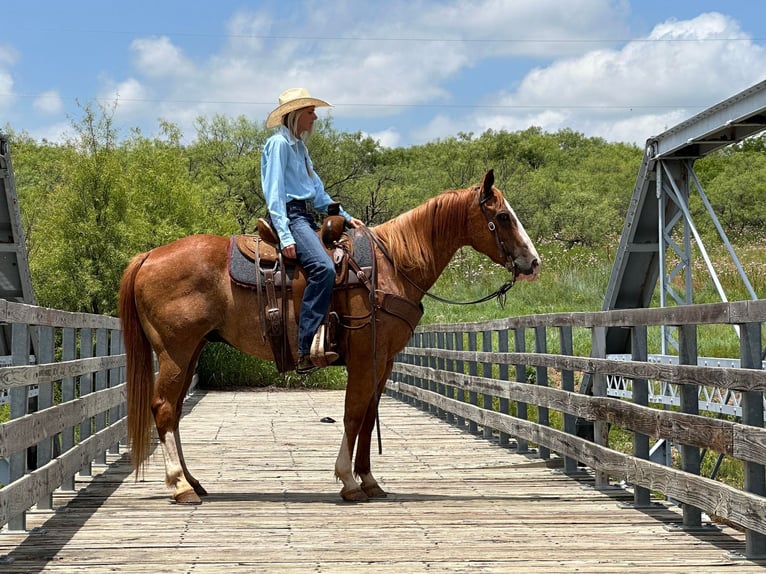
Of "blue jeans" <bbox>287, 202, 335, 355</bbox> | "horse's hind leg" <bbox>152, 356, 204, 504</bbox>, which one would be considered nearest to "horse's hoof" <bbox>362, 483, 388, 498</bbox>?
"blue jeans" <bbox>287, 202, 335, 355</bbox>

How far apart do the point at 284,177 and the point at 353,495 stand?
79.9 inches

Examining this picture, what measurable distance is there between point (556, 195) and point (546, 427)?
168 ft

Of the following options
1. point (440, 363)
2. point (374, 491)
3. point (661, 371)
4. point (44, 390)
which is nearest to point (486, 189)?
point (661, 371)

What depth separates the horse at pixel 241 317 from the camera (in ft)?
20.9

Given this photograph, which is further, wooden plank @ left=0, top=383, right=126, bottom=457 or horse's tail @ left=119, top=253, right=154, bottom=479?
horse's tail @ left=119, top=253, right=154, bottom=479

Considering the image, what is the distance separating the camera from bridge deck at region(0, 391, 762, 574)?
4523 millimetres

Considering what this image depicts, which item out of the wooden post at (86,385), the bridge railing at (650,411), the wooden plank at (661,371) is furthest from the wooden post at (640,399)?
the wooden post at (86,385)

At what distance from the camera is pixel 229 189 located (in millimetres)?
42156

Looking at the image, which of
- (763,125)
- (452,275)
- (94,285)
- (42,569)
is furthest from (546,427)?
(452,275)

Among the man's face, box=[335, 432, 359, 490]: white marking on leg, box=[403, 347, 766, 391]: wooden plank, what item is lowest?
box=[335, 432, 359, 490]: white marking on leg

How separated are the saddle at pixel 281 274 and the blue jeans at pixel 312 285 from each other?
3.6 inches

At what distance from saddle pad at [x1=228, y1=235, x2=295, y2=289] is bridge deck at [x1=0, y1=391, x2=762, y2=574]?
4.45 feet

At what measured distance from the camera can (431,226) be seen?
667cm

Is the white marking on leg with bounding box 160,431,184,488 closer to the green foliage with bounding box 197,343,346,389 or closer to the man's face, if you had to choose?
the man's face
